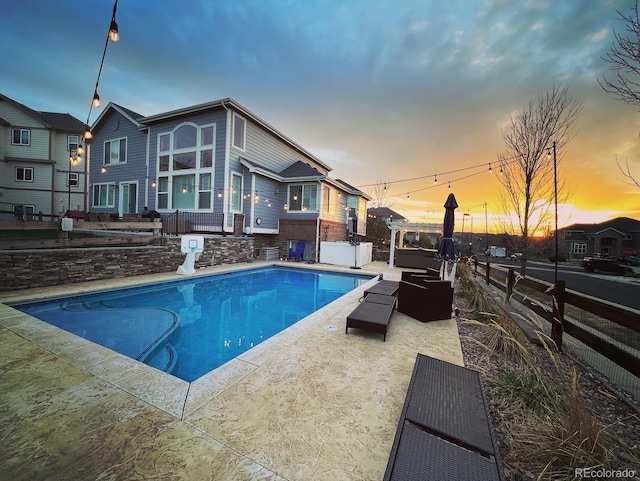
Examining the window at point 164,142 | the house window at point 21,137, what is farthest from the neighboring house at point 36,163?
the window at point 164,142

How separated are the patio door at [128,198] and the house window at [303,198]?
9.72 meters

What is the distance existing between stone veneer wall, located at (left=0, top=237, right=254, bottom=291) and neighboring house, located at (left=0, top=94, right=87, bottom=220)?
15.2 metres

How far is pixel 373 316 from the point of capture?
4.61 m

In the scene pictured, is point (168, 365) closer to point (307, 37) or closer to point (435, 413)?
point (435, 413)

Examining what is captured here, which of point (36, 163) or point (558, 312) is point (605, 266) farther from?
point (36, 163)

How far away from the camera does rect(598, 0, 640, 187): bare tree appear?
2685 mm

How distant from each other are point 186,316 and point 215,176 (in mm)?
8840

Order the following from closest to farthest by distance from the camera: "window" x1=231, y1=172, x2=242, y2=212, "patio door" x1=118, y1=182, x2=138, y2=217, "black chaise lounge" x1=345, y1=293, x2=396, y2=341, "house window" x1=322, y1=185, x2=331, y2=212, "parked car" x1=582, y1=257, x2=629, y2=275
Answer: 1. "black chaise lounge" x1=345, y1=293, x2=396, y2=341
2. "window" x1=231, y1=172, x2=242, y2=212
3. "house window" x1=322, y1=185, x2=331, y2=212
4. "patio door" x1=118, y1=182, x2=138, y2=217
5. "parked car" x1=582, y1=257, x2=629, y2=275

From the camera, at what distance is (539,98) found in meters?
8.94

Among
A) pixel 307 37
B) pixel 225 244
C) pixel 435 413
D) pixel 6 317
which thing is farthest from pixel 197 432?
pixel 307 37

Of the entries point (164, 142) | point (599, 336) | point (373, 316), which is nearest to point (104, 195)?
point (164, 142)

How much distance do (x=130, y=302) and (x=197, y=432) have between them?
20.4ft

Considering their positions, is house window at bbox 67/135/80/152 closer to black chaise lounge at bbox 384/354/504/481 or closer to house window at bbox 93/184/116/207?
house window at bbox 93/184/116/207

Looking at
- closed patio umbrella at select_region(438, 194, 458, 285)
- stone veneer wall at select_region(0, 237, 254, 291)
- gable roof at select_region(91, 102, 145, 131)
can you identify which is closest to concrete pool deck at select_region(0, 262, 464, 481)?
closed patio umbrella at select_region(438, 194, 458, 285)
